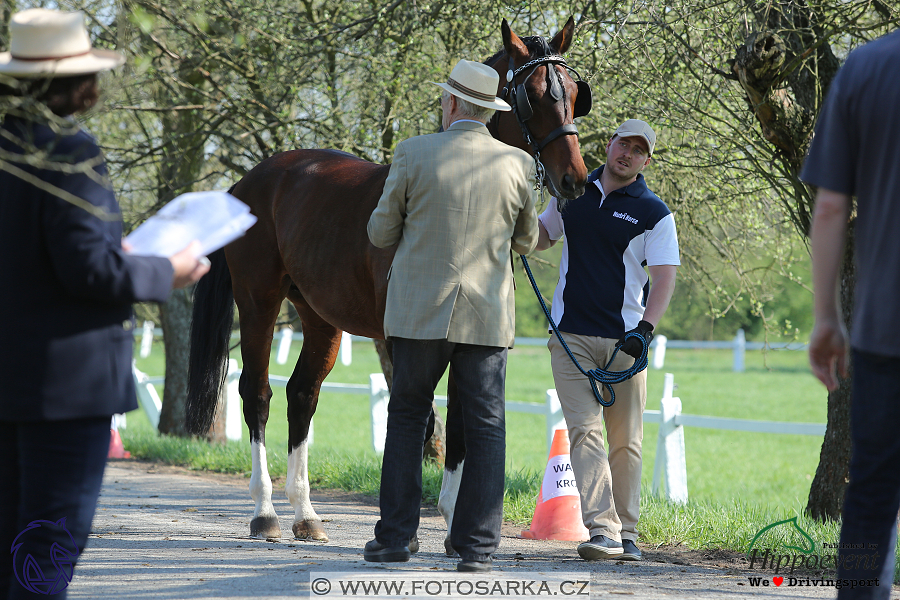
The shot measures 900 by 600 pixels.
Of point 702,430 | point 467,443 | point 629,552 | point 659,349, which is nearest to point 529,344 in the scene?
point 659,349

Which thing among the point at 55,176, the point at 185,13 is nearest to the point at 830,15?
the point at 55,176

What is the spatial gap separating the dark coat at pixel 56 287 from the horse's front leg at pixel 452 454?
2233mm

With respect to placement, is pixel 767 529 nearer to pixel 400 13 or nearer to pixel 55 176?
pixel 55 176

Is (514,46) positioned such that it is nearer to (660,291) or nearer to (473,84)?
(473,84)

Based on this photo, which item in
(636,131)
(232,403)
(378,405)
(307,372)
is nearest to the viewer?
(636,131)

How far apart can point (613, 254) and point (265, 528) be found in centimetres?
250

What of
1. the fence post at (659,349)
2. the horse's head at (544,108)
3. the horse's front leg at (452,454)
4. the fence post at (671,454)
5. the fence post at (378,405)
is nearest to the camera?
the horse's head at (544,108)

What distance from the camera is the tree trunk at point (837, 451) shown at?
5.10m

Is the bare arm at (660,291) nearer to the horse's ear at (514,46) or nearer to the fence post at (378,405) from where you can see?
the horse's ear at (514,46)

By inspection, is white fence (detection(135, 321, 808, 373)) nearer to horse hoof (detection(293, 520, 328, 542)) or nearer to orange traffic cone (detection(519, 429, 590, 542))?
horse hoof (detection(293, 520, 328, 542))

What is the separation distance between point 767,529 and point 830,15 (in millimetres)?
3132

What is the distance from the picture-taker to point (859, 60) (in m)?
2.29

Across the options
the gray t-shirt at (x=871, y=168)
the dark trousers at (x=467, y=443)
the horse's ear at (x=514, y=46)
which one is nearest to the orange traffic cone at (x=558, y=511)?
the dark trousers at (x=467, y=443)

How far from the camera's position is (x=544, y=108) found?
4.26 metres
